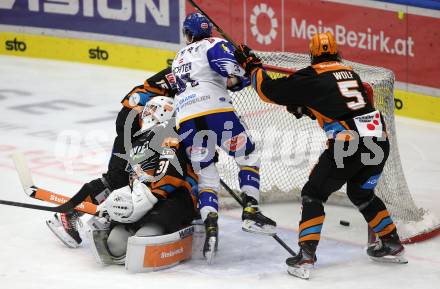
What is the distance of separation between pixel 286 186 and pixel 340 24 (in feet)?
7.56

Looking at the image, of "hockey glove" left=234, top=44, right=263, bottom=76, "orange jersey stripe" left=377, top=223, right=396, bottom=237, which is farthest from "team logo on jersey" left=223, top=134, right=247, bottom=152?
"orange jersey stripe" left=377, top=223, right=396, bottom=237

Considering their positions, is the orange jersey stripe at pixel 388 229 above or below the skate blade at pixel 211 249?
above

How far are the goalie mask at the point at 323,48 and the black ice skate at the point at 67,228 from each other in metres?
1.70

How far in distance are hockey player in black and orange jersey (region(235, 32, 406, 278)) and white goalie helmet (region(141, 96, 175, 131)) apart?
0.68 metres

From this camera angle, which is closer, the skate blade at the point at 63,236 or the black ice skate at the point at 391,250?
the black ice skate at the point at 391,250

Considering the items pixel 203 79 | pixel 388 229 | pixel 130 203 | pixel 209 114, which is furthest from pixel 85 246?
pixel 388 229

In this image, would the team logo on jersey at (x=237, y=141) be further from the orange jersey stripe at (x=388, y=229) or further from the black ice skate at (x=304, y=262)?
the orange jersey stripe at (x=388, y=229)

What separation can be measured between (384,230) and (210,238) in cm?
92

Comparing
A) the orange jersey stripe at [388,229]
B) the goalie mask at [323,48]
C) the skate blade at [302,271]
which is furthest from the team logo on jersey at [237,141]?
the orange jersey stripe at [388,229]

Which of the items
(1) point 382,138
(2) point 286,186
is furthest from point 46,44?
(1) point 382,138

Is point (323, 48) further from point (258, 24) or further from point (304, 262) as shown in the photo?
point (258, 24)

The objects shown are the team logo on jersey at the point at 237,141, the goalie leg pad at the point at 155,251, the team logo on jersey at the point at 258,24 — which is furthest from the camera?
the team logo on jersey at the point at 258,24

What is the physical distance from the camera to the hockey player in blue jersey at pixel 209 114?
18.2 ft

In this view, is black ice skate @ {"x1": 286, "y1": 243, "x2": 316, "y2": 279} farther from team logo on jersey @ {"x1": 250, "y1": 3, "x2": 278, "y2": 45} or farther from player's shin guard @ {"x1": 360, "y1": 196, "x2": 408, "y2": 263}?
team logo on jersey @ {"x1": 250, "y1": 3, "x2": 278, "y2": 45}
